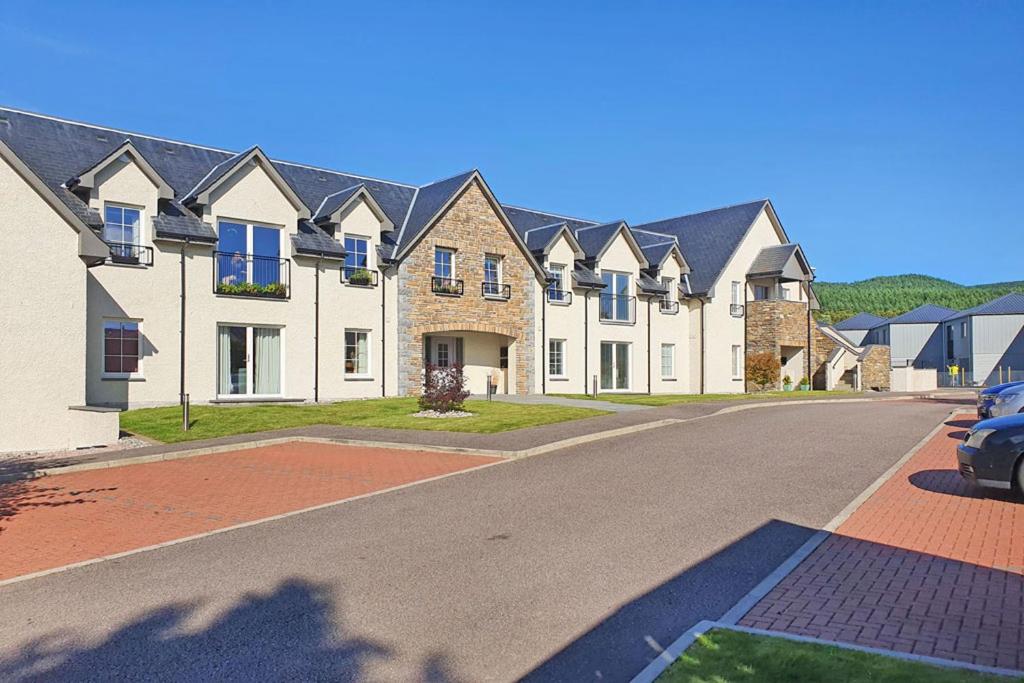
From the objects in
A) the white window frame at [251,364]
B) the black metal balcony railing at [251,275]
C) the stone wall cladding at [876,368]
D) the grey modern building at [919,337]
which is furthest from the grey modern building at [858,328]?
the black metal balcony railing at [251,275]

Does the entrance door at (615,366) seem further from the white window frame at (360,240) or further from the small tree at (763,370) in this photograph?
the white window frame at (360,240)

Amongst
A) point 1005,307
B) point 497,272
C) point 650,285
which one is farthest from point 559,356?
point 1005,307

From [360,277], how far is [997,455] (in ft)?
64.1

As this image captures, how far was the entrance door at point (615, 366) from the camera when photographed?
108ft

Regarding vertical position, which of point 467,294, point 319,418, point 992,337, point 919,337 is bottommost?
point 319,418

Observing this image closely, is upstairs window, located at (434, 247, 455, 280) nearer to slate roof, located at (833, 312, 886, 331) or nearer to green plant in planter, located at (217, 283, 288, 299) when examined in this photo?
green plant in planter, located at (217, 283, 288, 299)

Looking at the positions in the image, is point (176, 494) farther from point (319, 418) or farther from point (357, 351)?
point (357, 351)

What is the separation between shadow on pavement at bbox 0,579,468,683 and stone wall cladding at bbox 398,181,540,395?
20.2m

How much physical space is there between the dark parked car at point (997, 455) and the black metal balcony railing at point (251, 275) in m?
19.1

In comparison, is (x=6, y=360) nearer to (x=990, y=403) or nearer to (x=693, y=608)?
(x=693, y=608)

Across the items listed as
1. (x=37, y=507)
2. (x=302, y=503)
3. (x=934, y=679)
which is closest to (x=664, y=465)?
(x=302, y=503)

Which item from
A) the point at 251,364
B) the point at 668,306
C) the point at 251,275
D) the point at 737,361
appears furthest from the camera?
the point at 737,361

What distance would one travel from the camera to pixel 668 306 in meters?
35.4

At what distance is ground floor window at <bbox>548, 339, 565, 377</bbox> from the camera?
3092 cm
